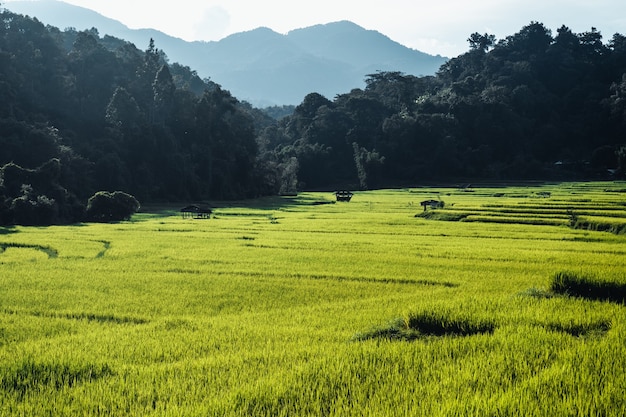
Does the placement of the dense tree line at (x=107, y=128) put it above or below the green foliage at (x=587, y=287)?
above

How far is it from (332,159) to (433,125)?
1474 centimetres

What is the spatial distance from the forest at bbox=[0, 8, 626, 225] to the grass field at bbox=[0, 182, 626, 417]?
21.7 m

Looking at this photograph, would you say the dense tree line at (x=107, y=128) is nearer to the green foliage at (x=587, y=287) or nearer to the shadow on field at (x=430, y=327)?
the shadow on field at (x=430, y=327)

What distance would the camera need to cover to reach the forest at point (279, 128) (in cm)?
4272

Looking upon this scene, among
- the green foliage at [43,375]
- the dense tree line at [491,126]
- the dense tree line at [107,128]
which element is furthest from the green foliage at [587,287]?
the dense tree line at [491,126]

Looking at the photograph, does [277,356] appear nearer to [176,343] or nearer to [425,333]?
[176,343]

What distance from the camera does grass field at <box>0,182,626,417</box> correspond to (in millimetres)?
5145

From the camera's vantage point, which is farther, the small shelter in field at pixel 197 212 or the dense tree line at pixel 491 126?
the dense tree line at pixel 491 126

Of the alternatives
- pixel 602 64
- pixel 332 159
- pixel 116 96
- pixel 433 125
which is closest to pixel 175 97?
pixel 116 96

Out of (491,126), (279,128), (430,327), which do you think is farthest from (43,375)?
(279,128)

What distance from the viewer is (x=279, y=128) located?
95688 mm

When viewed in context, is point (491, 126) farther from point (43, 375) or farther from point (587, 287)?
point (43, 375)

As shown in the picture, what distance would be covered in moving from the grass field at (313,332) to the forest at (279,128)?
21.7 meters

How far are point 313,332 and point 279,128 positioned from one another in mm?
89539
